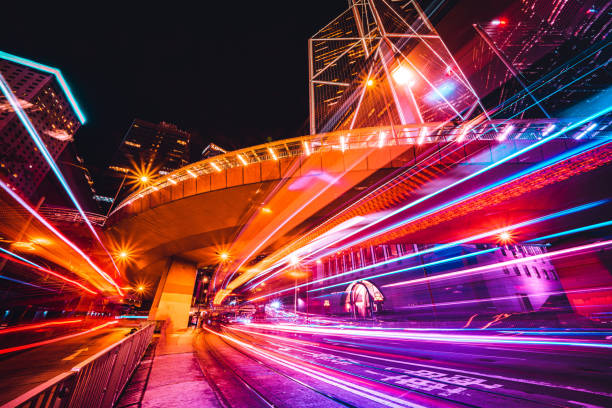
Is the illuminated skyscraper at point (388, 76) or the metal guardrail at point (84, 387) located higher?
the illuminated skyscraper at point (388, 76)

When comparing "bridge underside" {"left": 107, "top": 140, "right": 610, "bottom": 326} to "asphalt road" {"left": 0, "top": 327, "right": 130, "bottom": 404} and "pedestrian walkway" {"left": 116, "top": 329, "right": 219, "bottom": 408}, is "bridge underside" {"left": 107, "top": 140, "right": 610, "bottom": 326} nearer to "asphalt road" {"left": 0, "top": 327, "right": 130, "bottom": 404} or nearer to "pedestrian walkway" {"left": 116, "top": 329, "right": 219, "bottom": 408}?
"asphalt road" {"left": 0, "top": 327, "right": 130, "bottom": 404}

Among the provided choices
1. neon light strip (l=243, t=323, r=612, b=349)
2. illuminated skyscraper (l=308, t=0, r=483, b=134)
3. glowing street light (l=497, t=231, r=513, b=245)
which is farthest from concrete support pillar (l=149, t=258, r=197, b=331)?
glowing street light (l=497, t=231, r=513, b=245)

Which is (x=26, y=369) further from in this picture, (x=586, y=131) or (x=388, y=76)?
(x=388, y=76)

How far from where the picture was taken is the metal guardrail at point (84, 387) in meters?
1.74

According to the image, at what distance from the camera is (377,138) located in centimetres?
1533

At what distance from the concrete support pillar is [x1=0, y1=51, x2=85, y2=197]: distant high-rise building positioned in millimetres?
17517

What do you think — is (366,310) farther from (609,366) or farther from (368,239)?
(609,366)

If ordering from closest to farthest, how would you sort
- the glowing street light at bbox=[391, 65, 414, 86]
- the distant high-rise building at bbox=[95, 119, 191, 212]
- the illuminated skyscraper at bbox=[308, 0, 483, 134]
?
the illuminated skyscraper at bbox=[308, 0, 483, 134], the glowing street light at bbox=[391, 65, 414, 86], the distant high-rise building at bbox=[95, 119, 191, 212]

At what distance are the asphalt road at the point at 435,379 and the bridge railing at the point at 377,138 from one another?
12.1 metres

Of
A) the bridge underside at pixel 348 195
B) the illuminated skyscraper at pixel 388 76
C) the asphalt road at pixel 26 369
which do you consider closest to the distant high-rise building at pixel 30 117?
the bridge underside at pixel 348 195

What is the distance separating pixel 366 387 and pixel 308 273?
41.8 metres

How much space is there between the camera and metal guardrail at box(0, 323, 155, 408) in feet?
5.70

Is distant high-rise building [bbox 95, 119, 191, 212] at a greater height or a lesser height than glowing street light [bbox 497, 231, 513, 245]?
greater

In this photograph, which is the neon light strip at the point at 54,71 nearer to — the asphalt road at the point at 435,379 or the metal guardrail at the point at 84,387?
the metal guardrail at the point at 84,387
